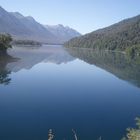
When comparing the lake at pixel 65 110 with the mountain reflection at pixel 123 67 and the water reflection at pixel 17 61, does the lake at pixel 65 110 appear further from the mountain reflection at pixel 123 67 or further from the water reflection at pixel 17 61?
the mountain reflection at pixel 123 67

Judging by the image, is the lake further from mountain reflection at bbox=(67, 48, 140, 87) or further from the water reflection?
mountain reflection at bbox=(67, 48, 140, 87)

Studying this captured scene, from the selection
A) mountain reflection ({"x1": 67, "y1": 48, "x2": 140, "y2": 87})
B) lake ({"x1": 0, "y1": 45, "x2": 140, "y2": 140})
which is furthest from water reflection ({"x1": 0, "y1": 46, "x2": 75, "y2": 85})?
mountain reflection ({"x1": 67, "y1": 48, "x2": 140, "y2": 87})

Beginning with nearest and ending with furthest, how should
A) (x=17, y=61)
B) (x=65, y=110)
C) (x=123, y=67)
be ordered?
(x=65, y=110) < (x=123, y=67) < (x=17, y=61)

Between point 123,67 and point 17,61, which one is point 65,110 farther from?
point 17,61

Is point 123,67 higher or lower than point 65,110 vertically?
lower

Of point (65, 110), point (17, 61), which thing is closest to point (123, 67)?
point (17, 61)

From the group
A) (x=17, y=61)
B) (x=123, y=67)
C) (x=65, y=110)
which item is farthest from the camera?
(x=17, y=61)

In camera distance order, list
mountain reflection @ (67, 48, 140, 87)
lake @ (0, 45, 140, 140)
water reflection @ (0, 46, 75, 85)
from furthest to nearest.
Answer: mountain reflection @ (67, 48, 140, 87)
water reflection @ (0, 46, 75, 85)
lake @ (0, 45, 140, 140)

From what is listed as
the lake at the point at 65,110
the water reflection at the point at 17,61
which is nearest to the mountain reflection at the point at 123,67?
the water reflection at the point at 17,61

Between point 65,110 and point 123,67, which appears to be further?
point 123,67

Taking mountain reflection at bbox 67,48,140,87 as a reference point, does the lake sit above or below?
above

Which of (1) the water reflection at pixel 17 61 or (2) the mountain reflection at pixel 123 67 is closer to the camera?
(1) the water reflection at pixel 17 61

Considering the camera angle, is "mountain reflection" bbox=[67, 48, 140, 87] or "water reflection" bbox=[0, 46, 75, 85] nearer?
"water reflection" bbox=[0, 46, 75, 85]

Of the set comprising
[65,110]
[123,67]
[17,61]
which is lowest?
[123,67]
